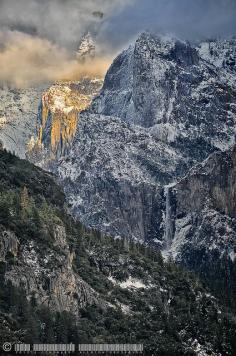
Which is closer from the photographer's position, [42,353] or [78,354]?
[42,353]

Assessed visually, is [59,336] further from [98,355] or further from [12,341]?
[12,341]

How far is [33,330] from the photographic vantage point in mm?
189625

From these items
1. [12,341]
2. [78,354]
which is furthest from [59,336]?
[12,341]

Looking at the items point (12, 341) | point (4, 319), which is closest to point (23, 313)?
point (4, 319)

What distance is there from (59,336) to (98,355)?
330 inches

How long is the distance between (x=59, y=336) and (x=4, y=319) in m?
12.8

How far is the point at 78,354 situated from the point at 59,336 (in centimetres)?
544

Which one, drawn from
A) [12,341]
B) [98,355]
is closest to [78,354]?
[98,355]

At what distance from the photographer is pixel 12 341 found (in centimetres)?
17650

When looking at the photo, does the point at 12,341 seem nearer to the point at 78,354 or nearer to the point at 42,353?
the point at 42,353

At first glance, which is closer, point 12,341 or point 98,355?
point 12,341

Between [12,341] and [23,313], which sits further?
[23,313]

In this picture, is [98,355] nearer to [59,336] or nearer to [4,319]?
[59,336]

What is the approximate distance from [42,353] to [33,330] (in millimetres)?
8912
